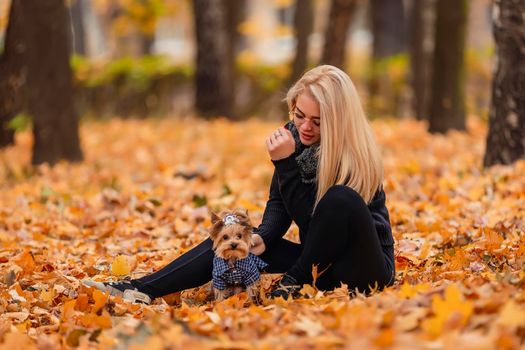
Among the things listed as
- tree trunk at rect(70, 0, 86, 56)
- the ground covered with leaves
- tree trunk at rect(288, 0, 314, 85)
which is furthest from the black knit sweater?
tree trunk at rect(70, 0, 86, 56)

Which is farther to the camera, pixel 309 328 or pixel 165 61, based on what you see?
pixel 165 61

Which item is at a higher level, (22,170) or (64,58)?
(64,58)

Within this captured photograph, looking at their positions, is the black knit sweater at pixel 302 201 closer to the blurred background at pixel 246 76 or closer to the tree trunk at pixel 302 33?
the blurred background at pixel 246 76

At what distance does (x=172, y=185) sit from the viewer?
8.12m

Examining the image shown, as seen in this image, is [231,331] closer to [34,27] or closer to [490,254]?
[490,254]

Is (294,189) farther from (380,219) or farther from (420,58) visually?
(420,58)

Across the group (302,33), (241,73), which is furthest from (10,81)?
(302,33)

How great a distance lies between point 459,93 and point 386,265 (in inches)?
309

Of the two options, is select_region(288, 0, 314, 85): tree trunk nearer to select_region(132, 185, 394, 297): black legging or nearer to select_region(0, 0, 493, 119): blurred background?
select_region(0, 0, 493, 119): blurred background

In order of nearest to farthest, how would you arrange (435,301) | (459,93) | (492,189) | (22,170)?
1. (435,301)
2. (492,189)
3. (22,170)
4. (459,93)

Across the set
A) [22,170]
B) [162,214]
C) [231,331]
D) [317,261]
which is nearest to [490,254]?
[317,261]

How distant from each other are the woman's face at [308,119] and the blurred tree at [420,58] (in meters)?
9.86

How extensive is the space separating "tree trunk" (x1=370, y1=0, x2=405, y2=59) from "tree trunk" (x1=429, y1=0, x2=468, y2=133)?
22.3 feet

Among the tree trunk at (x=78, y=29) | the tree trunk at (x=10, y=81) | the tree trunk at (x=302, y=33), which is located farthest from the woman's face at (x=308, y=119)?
the tree trunk at (x=78, y=29)
